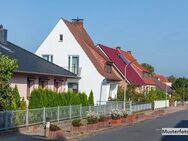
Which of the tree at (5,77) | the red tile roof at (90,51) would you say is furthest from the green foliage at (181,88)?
the tree at (5,77)

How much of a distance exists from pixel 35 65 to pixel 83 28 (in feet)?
81.5

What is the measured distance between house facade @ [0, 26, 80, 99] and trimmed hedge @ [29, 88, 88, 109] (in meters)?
1.02

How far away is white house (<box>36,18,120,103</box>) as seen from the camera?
51688mm

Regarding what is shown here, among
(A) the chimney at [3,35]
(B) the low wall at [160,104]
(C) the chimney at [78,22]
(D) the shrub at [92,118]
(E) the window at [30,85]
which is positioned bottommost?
(D) the shrub at [92,118]

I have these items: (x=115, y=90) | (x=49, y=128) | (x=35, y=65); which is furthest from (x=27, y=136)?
(x=115, y=90)

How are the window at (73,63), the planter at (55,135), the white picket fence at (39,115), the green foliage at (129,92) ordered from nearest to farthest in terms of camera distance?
1. the planter at (55,135)
2. the white picket fence at (39,115)
3. the window at (73,63)
4. the green foliage at (129,92)

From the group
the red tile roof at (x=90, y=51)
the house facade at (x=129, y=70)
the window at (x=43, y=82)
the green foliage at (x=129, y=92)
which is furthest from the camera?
the house facade at (x=129, y=70)

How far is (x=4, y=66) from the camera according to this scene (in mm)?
17812

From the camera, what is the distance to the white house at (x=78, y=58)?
5169 cm

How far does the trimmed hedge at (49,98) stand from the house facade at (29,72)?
1018 mm

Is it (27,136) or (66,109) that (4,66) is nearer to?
(27,136)

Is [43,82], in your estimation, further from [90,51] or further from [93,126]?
[90,51]

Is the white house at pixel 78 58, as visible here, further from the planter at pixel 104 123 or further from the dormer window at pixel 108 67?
the planter at pixel 104 123

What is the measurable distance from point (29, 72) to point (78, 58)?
21481 millimetres
